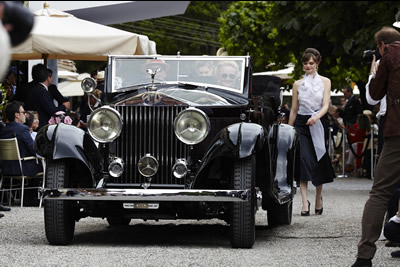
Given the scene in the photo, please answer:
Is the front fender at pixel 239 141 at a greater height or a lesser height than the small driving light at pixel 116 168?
greater

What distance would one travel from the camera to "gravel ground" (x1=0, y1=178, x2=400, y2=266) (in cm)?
688

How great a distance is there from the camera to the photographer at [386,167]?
6.31m

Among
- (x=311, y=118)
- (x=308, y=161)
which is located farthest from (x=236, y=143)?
(x=308, y=161)

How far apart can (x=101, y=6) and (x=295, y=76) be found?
15.1 feet

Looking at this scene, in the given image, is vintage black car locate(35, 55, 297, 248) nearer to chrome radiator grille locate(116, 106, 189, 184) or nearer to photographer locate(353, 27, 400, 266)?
chrome radiator grille locate(116, 106, 189, 184)

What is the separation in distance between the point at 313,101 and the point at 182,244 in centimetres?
363

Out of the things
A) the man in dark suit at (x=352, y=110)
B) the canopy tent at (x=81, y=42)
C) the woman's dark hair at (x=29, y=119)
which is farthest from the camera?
the man in dark suit at (x=352, y=110)

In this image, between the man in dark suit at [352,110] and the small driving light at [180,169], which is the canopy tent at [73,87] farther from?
the small driving light at [180,169]

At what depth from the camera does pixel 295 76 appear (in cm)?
2056

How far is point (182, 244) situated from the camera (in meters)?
8.00

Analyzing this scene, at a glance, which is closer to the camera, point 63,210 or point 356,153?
point 63,210

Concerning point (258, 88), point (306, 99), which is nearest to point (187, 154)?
point (258, 88)

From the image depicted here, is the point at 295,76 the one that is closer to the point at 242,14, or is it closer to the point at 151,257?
the point at 242,14

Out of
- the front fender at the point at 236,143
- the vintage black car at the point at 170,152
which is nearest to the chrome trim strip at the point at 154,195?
the vintage black car at the point at 170,152
